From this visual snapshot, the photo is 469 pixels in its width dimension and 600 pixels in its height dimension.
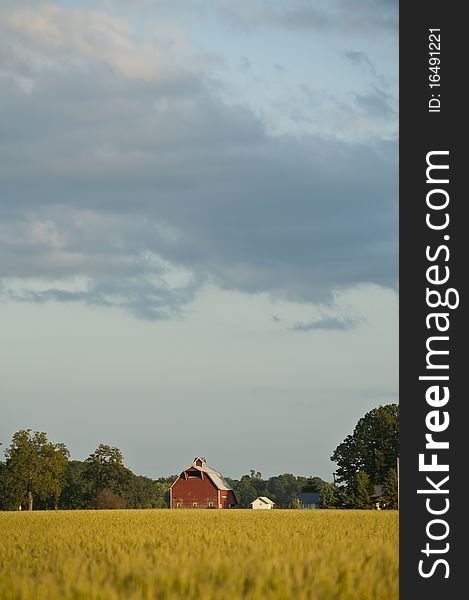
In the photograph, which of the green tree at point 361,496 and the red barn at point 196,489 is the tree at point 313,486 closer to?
the red barn at point 196,489

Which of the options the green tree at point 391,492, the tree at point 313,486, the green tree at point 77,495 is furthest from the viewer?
the tree at point 313,486

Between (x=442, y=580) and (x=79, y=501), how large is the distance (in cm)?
10615

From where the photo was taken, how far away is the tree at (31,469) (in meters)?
102

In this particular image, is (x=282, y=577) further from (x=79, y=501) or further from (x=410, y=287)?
(x=79, y=501)

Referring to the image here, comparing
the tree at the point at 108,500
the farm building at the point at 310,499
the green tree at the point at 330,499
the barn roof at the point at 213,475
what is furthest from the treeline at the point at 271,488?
the green tree at the point at 330,499

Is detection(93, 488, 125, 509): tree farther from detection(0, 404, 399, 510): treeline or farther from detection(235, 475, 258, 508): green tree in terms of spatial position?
detection(235, 475, 258, 508): green tree

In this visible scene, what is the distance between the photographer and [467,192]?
1196cm

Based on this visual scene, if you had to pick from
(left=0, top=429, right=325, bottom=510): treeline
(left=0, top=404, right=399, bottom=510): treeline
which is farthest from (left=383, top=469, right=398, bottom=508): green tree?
(left=0, top=429, right=325, bottom=510): treeline

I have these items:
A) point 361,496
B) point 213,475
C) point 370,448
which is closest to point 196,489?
point 213,475

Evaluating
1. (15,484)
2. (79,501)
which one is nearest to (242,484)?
(79,501)

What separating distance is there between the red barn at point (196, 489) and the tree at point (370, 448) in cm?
2144

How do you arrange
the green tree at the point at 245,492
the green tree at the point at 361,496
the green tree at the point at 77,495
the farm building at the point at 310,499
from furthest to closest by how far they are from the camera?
the green tree at the point at 245,492
the farm building at the point at 310,499
the green tree at the point at 77,495
the green tree at the point at 361,496

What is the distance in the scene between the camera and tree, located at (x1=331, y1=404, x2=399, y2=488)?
9838cm

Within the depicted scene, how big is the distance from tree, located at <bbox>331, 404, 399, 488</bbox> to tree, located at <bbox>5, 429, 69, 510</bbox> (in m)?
31.3
